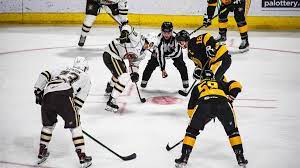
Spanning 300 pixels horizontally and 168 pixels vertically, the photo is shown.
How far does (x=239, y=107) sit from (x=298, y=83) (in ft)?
3.88

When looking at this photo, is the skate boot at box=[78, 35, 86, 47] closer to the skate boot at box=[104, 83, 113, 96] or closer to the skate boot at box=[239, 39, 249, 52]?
the skate boot at box=[239, 39, 249, 52]

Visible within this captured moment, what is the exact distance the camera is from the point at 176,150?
14.2ft

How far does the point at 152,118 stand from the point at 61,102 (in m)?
A: 1.40

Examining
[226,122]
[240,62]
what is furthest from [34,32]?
[226,122]

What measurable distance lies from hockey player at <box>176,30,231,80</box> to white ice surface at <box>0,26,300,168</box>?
51 centimetres

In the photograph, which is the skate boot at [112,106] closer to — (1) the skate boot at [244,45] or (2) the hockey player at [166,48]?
(2) the hockey player at [166,48]

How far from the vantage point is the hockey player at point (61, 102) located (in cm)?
390

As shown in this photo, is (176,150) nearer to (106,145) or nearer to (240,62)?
(106,145)

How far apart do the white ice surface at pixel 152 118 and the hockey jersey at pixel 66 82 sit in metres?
0.45

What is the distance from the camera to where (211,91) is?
12.8ft

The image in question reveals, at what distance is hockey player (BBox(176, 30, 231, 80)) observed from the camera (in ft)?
16.0

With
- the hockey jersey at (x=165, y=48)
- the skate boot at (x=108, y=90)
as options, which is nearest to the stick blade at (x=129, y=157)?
the hockey jersey at (x=165, y=48)

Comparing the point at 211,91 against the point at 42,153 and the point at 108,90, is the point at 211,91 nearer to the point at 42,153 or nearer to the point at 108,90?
the point at 42,153

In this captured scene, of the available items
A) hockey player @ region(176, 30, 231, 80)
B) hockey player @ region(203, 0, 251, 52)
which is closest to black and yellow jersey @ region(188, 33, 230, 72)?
hockey player @ region(176, 30, 231, 80)
